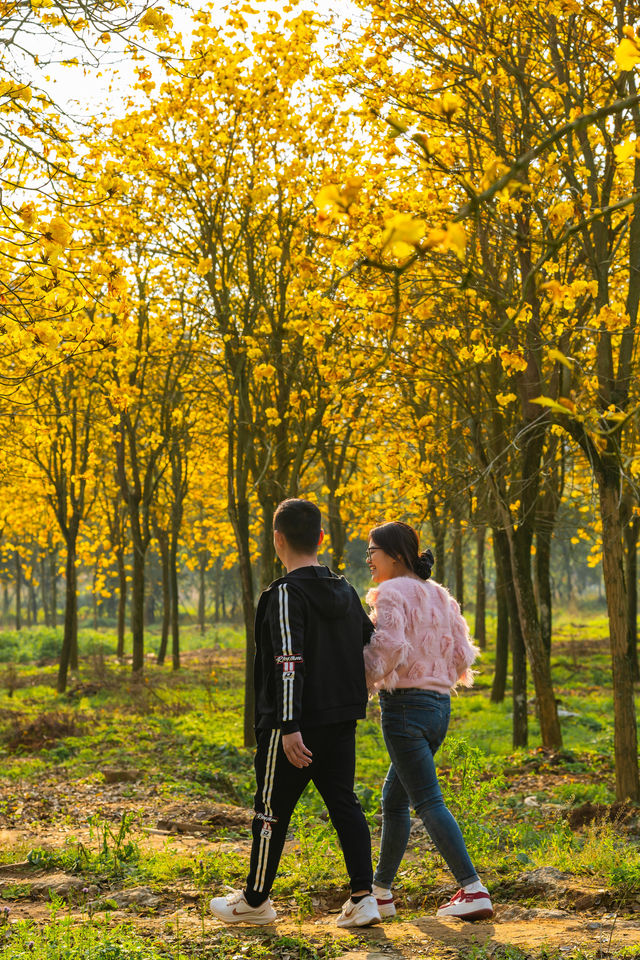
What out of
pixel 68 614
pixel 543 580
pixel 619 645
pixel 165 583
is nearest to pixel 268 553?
pixel 543 580

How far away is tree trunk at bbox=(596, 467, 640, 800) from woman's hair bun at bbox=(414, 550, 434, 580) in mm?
2394

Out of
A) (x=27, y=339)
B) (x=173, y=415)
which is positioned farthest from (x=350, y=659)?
(x=173, y=415)

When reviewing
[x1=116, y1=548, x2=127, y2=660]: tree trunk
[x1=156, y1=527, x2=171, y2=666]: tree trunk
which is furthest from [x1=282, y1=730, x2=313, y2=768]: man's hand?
[x1=156, y1=527, x2=171, y2=666]: tree trunk

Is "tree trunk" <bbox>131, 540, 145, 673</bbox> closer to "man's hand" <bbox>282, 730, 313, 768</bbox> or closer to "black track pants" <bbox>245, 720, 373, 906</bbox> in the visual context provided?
"black track pants" <bbox>245, 720, 373, 906</bbox>

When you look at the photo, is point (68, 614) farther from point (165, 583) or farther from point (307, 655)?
point (307, 655)

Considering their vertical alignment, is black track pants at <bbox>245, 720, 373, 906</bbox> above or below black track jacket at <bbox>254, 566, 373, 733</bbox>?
below

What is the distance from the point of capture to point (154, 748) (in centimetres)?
977

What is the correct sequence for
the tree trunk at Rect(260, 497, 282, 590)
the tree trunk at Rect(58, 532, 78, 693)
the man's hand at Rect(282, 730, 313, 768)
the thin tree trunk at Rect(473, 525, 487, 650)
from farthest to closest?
the thin tree trunk at Rect(473, 525, 487, 650)
the tree trunk at Rect(58, 532, 78, 693)
the tree trunk at Rect(260, 497, 282, 590)
the man's hand at Rect(282, 730, 313, 768)

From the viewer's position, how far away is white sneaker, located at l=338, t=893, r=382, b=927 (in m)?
3.80

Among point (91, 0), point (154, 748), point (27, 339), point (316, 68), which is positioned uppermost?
point (316, 68)

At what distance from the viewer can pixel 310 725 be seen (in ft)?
12.3

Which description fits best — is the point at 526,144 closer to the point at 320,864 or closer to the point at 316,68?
the point at 316,68

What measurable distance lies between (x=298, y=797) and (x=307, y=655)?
0.62m

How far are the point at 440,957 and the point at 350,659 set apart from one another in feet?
3.89
